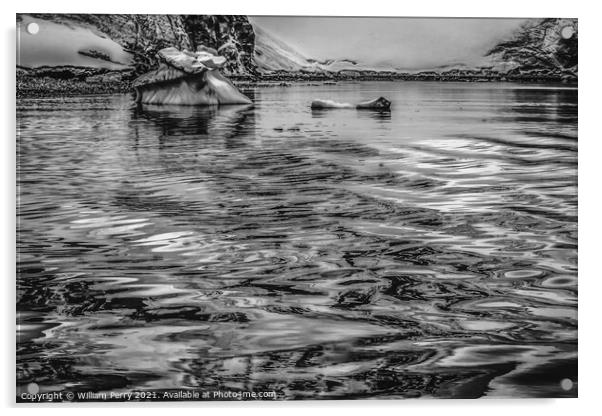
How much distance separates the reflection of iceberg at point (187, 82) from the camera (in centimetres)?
322

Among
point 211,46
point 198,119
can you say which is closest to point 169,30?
point 211,46

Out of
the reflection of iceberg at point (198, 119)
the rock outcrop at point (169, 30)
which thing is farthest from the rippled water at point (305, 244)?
the rock outcrop at point (169, 30)

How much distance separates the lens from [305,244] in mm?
3137

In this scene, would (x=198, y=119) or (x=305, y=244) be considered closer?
(x=305, y=244)

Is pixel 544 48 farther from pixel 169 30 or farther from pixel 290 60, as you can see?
pixel 169 30

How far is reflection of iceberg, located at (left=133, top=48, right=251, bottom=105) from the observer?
10.6 ft

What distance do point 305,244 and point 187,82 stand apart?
27.1 inches

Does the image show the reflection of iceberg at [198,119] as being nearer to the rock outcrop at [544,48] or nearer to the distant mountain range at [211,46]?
the distant mountain range at [211,46]
